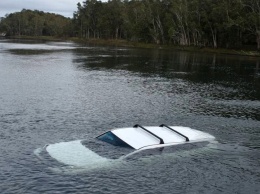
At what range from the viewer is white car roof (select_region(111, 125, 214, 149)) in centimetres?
1869

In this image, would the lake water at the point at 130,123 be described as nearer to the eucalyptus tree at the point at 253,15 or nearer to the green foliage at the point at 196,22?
the eucalyptus tree at the point at 253,15

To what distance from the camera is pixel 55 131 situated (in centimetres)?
2319

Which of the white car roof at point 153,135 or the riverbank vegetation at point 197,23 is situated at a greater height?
the riverbank vegetation at point 197,23

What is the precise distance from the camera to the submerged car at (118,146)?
17.3m

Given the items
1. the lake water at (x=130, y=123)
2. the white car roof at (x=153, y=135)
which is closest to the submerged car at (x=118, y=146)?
the white car roof at (x=153, y=135)

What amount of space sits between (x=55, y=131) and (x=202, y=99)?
60.3ft

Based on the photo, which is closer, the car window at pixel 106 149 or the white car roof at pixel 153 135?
the car window at pixel 106 149

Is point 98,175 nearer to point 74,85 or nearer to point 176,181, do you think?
point 176,181

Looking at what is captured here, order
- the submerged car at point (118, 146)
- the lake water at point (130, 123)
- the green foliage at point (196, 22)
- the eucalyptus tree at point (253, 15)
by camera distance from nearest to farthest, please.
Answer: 1. the lake water at point (130, 123)
2. the submerged car at point (118, 146)
3. the eucalyptus tree at point (253, 15)
4. the green foliage at point (196, 22)

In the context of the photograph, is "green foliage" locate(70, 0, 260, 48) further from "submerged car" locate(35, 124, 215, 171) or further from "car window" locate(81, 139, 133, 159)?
"car window" locate(81, 139, 133, 159)

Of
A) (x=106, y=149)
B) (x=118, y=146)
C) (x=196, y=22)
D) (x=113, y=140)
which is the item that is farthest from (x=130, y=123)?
(x=196, y=22)

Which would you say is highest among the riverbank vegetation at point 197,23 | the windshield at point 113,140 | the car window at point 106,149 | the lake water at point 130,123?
the riverbank vegetation at point 197,23

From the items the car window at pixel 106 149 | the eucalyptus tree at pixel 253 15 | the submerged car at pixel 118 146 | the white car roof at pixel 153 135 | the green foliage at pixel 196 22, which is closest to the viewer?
the submerged car at pixel 118 146

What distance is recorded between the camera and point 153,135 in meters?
19.2
